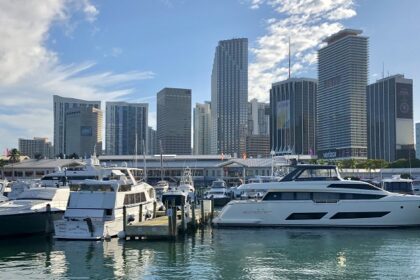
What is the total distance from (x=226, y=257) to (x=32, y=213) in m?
14.1

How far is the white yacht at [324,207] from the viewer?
36.1 meters

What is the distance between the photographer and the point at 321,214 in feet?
121

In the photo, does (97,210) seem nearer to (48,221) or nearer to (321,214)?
(48,221)

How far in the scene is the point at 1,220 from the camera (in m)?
31.0

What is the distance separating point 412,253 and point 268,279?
33.9 feet

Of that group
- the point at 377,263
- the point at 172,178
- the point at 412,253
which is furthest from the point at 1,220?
the point at 172,178

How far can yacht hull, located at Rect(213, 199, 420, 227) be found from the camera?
3609 centimetres

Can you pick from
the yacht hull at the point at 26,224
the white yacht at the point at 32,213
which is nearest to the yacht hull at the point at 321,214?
the white yacht at the point at 32,213

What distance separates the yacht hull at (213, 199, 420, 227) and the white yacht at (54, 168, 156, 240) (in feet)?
27.1

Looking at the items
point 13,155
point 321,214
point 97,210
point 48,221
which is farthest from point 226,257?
point 13,155

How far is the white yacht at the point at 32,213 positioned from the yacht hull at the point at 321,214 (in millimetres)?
11705

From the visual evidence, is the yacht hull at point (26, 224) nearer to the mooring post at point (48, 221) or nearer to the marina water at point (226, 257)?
the mooring post at point (48, 221)

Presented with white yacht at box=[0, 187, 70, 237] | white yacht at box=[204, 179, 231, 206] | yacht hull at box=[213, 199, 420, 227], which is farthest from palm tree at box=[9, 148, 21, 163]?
yacht hull at box=[213, 199, 420, 227]

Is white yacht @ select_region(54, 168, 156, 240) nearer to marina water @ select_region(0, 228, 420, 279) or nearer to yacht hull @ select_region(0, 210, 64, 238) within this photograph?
marina water @ select_region(0, 228, 420, 279)
